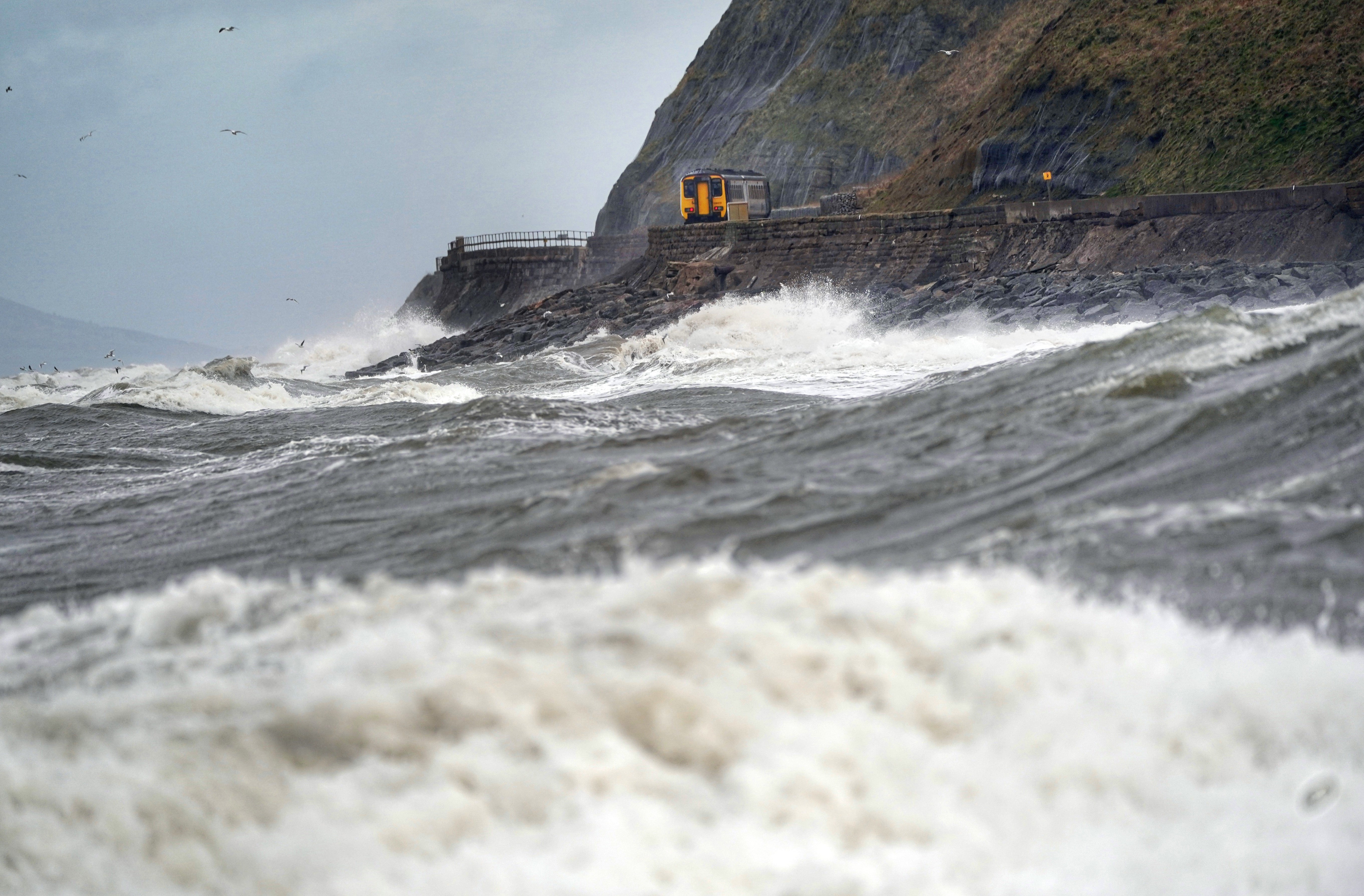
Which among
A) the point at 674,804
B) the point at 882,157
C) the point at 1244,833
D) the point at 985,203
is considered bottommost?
the point at 1244,833

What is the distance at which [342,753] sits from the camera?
2.70 metres

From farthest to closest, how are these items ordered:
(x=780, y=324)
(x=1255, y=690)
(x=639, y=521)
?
(x=780, y=324)
(x=639, y=521)
(x=1255, y=690)

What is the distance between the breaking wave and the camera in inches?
97.4

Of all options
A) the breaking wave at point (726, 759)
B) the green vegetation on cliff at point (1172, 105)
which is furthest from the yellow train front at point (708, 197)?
the breaking wave at point (726, 759)

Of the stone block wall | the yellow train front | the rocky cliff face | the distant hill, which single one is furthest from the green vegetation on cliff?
the rocky cliff face

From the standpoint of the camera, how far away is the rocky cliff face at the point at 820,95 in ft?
144

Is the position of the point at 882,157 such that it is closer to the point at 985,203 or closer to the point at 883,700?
the point at 985,203

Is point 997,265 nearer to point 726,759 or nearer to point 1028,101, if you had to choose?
point 1028,101

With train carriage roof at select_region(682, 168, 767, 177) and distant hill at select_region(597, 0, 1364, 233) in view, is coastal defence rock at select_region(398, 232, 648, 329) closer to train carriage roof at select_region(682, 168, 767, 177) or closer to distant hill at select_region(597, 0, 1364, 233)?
train carriage roof at select_region(682, 168, 767, 177)

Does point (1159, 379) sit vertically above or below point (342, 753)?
above

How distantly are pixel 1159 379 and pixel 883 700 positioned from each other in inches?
171

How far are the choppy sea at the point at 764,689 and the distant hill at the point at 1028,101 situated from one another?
21.4 meters

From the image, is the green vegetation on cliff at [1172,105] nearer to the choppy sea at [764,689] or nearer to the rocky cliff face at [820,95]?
the rocky cliff face at [820,95]

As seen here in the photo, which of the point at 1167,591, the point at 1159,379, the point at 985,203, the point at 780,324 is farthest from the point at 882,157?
the point at 1167,591
